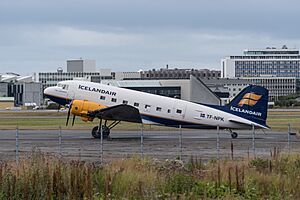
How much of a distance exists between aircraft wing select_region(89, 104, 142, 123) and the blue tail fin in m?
6.37

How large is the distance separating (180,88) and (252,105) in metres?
92.3

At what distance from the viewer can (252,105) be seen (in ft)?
134

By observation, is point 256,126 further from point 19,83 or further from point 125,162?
point 19,83

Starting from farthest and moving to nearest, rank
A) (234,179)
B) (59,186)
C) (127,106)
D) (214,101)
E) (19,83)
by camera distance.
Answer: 1. (19,83)
2. (214,101)
3. (127,106)
4. (234,179)
5. (59,186)

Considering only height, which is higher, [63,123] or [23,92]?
[23,92]

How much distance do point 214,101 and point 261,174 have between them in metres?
103

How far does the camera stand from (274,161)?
2080 cm

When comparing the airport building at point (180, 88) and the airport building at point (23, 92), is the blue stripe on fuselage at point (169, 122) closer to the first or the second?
the airport building at point (180, 88)

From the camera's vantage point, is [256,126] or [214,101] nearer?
[256,126]

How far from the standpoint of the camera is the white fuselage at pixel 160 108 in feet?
134

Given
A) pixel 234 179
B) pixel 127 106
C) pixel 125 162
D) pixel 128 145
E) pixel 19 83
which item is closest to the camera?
pixel 234 179

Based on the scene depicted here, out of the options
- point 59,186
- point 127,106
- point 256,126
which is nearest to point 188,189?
point 59,186

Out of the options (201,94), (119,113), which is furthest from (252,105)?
(201,94)

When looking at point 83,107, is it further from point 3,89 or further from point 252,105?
point 3,89
